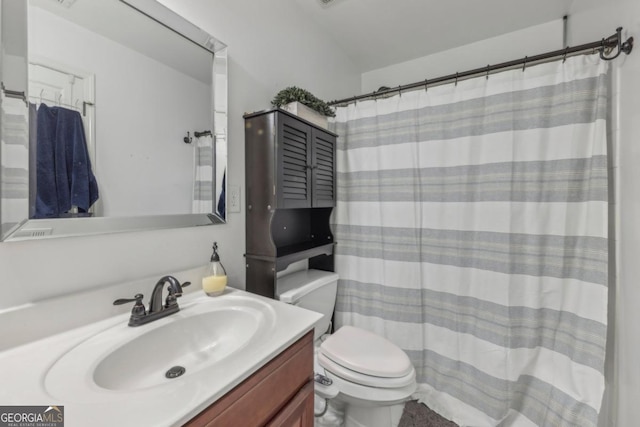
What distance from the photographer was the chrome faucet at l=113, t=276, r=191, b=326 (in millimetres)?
774

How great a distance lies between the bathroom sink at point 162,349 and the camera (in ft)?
1.80

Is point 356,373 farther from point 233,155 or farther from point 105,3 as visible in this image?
point 105,3

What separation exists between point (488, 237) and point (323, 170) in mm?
957

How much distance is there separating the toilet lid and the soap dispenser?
573 mm

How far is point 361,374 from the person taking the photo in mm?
1076

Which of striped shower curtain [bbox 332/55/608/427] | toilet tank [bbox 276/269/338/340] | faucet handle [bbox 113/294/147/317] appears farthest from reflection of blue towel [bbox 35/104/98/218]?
striped shower curtain [bbox 332/55/608/427]

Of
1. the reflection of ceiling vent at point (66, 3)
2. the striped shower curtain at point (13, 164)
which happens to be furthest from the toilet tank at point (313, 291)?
the reflection of ceiling vent at point (66, 3)

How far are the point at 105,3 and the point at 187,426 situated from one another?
4.00 ft

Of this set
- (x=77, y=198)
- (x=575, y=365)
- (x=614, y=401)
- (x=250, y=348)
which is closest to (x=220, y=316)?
(x=250, y=348)

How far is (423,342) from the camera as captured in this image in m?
1.50

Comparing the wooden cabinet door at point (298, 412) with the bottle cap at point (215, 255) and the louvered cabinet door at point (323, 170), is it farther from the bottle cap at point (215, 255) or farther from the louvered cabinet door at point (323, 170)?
the louvered cabinet door at point (323, 170)

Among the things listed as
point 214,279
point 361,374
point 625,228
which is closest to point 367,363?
point 361,374

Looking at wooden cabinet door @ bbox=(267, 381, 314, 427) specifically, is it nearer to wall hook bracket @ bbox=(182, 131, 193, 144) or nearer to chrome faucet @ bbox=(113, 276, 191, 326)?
chrome faucet @ bbox=(113, 276, 191, 326)

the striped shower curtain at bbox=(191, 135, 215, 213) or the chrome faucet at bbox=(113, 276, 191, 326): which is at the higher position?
the striped shower curtain at bbox=(191, 135, 215, 213)
